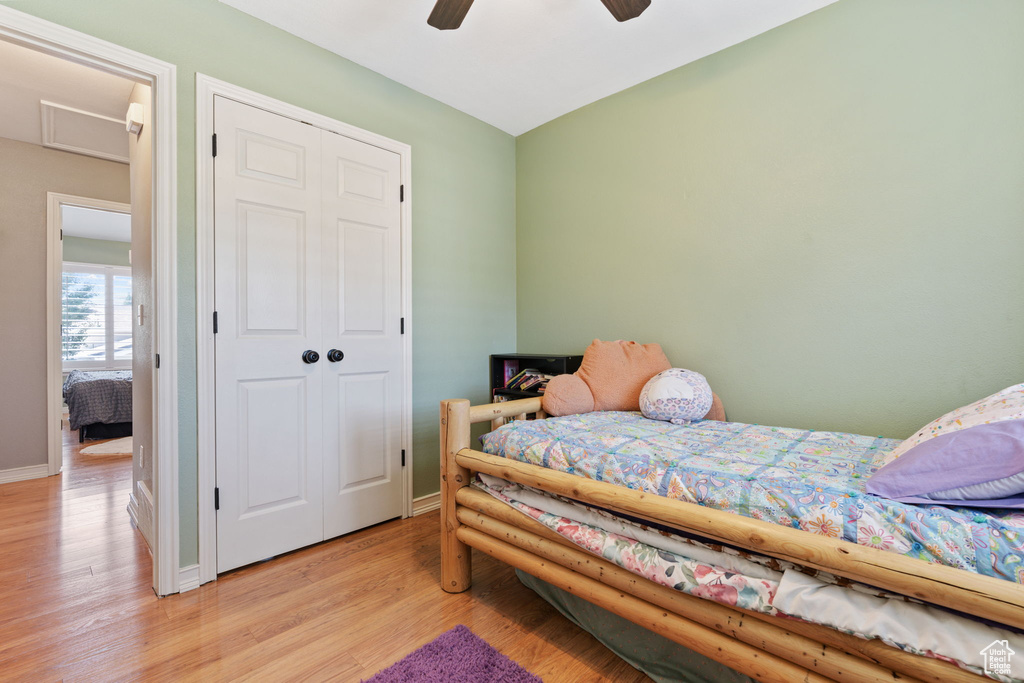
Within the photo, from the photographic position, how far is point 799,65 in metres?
2.14

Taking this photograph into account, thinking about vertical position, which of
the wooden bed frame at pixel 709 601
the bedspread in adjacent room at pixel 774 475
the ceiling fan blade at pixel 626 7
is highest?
the ceiling fan blade at pixel 626 7

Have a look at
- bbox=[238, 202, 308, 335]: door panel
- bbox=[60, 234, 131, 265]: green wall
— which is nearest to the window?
bbox=[60, 234, 131, 265]: green wall

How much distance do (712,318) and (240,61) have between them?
A: 2577mm

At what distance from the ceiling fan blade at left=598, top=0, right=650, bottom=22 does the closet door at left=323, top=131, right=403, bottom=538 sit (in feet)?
4.67

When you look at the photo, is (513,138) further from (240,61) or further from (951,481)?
(951,481)

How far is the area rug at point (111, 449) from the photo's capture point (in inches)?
166

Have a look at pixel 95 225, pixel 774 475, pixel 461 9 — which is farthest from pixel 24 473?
pixel 774 475

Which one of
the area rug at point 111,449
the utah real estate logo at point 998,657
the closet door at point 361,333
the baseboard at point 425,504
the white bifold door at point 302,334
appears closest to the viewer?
the utah real estate logo at point 998,657

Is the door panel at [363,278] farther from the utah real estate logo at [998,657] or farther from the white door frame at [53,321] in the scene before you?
the white door frame at [53,321]

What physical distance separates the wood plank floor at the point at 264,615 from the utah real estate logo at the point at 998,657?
0.89m

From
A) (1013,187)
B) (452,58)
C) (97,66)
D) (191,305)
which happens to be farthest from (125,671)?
(1013,187)

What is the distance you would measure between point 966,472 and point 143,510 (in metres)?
3.33

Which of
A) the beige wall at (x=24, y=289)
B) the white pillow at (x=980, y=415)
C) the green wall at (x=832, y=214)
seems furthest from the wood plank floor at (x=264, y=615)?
the green wall at (x=832, y=214)

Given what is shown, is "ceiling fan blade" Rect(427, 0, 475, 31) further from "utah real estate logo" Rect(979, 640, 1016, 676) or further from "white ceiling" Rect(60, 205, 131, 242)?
"white ceiling" Rect(60, 205, 131, 242)
